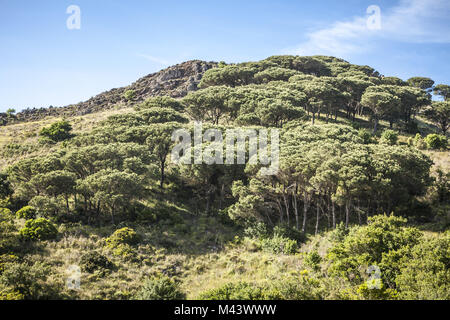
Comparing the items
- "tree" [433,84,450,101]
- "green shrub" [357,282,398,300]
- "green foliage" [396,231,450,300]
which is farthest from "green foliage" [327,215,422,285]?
"tree" [433,84,450,101]

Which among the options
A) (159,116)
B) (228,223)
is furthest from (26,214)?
(159,116)

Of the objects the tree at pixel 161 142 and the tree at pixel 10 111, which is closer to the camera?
the tree at pixel 161 142

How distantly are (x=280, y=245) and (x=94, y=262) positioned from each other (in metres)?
16.0

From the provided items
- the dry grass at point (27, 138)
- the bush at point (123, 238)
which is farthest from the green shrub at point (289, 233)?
the dry grass at point (27, 138)

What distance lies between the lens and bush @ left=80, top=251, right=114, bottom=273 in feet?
68.9

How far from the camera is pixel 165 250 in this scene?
2547 cm

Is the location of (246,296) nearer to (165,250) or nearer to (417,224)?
(165,250)

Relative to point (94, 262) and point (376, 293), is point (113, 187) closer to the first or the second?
point (94, 262)

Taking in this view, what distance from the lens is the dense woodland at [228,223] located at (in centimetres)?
1728

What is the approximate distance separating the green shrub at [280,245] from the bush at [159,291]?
9.52m

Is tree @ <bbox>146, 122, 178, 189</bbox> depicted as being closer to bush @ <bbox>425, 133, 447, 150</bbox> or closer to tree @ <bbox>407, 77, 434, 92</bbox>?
bush @ <bbox>425, 133, 447, 150</bbox>

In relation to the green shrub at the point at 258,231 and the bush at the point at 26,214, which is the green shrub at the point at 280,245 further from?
the bush at the point at 26,214

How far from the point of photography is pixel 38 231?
2378 centimetres
